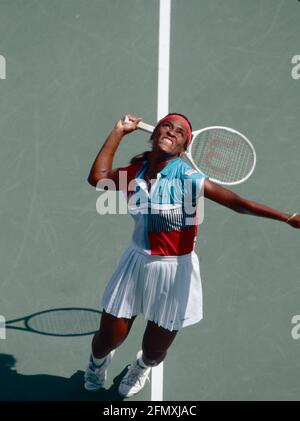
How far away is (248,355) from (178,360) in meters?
0.69

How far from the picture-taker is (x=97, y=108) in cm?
633

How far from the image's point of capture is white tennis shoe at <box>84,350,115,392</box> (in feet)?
14.3

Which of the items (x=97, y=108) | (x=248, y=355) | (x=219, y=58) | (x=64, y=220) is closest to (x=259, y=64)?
(x=219, y=58)

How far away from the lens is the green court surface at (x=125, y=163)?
15.9 ft

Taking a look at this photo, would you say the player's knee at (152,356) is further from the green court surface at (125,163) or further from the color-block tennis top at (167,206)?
the color-block tennis top at (167,206)

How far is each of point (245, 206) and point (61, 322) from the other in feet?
8.14

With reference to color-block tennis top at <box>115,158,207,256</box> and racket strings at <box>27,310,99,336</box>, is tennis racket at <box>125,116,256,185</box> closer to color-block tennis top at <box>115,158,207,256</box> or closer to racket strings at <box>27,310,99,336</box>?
color-block tennis top at <box>115,158,207,256</box>

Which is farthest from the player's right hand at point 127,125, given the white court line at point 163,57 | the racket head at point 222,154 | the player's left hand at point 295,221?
the white court line at point 163,57

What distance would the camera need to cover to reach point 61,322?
16.5ft

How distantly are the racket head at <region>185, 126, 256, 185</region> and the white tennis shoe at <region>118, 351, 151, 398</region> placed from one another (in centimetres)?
175

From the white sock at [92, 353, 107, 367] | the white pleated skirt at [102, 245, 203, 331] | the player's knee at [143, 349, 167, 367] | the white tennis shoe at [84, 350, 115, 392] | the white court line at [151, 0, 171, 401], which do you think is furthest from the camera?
the white court line at [151, 0, 171, 401]

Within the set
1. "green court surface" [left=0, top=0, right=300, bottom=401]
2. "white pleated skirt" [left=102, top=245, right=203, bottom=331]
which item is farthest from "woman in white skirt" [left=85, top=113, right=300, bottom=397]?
Result: "green court surface" [left=0, top=0, right=300, bottom=401]

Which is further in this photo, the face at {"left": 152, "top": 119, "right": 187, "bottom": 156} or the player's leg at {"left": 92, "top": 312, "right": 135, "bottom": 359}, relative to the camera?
the player's leg at {"left": 92, "top": 312, "right": 135, "bottom": 359}
